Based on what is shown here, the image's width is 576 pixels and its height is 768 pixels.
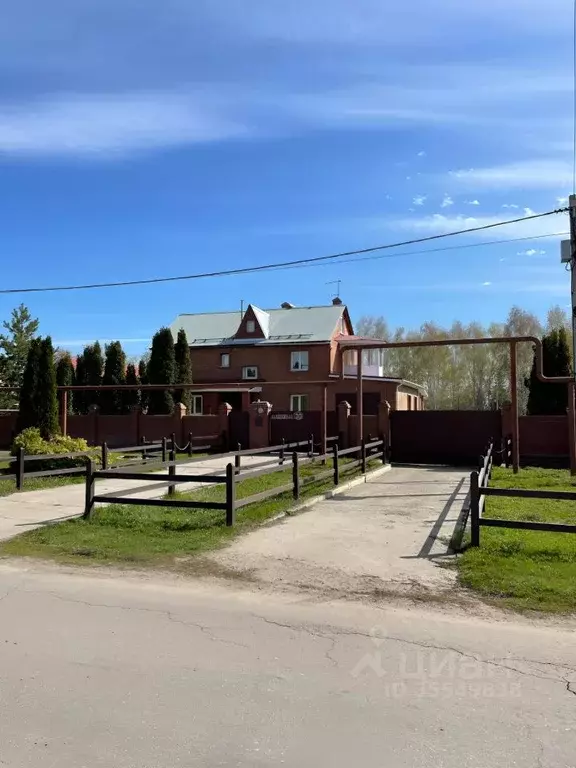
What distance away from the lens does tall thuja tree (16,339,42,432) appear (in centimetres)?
1892

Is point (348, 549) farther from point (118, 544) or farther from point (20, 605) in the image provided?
point (20, 605)

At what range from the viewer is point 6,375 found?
42062 millimetres

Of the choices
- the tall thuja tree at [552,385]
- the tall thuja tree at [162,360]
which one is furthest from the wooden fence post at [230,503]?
the tall thuja tree at [162,360]

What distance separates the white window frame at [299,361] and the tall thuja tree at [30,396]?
2408cm

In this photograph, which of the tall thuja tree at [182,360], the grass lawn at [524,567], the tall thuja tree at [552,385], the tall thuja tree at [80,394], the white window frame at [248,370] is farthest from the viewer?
the white window frame at [248,370]

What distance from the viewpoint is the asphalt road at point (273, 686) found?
3.30 metres

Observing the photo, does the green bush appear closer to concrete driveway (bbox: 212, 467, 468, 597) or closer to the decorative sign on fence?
concrete driveway (bbox: 212, 467, 468, 597)

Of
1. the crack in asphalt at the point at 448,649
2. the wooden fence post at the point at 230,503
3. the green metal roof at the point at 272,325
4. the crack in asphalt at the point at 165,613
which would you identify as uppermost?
the green metal roof at the point at 272,325

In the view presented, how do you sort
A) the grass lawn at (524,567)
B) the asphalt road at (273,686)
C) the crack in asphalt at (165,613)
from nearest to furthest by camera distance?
the asphalt road at (273,686)
the crack in asphalt at (165,613)
the grass lawn at (524,567)

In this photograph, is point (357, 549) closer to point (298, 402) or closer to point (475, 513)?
point (475, 513)

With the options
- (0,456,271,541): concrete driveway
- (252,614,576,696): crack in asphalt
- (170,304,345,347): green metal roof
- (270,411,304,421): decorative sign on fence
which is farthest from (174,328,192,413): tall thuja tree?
(252,614,576,696): crack in asphalt

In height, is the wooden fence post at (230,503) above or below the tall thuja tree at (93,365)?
below

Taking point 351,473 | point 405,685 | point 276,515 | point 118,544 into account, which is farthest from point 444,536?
point 351,473

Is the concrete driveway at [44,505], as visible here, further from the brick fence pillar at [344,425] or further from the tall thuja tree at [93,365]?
the tall thuja tree at [93,365]
